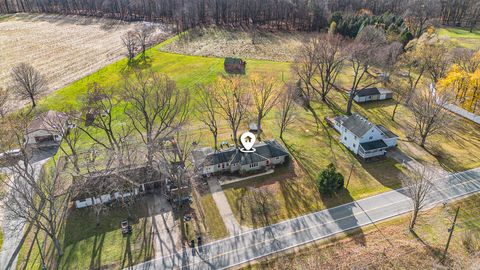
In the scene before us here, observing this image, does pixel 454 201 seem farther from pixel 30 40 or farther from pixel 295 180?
pixel 30 40

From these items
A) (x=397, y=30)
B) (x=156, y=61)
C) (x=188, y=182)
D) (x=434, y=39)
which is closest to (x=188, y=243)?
(x=188, y=182)

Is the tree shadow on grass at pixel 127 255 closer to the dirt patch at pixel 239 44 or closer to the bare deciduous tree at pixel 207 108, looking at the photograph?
the bare deciduous tree at pixel 207 108

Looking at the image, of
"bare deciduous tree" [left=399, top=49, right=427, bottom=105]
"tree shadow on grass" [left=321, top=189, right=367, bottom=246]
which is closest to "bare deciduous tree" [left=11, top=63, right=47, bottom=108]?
"tree shadow on grass" [left=321, top=189, right=367, bottom=246]

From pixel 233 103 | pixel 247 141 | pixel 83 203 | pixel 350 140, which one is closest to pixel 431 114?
pixel 350 140

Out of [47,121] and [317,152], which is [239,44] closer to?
[317,152]

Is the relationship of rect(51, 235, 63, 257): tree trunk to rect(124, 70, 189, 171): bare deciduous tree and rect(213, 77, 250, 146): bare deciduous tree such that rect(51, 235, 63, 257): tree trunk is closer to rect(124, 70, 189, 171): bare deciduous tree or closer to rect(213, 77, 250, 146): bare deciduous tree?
rect(124, 70, 189, 171): bare deciduous tree

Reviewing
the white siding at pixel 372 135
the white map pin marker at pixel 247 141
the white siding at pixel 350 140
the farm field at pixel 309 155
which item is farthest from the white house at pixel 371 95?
the white map pin marker at pixel 247 141

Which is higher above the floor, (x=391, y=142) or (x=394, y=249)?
(x=391, y=142)
